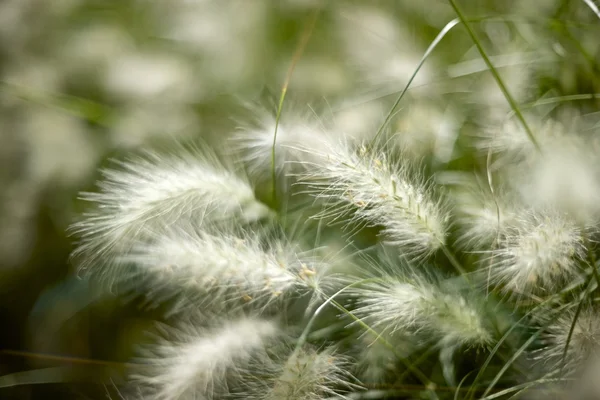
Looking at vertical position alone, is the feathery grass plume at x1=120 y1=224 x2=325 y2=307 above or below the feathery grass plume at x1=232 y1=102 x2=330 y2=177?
below

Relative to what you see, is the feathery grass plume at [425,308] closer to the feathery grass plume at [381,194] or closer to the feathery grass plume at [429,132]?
the feathery grass plume at [381,194]

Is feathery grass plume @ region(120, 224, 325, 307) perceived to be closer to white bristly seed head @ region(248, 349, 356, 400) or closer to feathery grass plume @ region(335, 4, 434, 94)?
white bristly seed head @ region(248, 349, 356, 400)

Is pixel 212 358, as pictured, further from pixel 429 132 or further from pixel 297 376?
pixel 429 132

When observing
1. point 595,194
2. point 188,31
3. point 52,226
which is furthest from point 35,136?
point 595,194

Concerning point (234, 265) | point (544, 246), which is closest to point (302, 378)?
point (234, 265)


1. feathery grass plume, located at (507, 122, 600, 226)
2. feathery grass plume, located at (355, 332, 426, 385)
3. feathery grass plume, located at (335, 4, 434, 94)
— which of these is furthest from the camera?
feathery grass plume, located at (335, 4, 434, 94)

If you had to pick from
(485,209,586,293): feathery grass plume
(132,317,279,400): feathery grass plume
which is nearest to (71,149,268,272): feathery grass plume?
(132,317,279,400): feathery grass plume

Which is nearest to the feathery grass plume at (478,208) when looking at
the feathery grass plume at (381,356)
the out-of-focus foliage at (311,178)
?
the out-of-focus foliage at (311,178)
